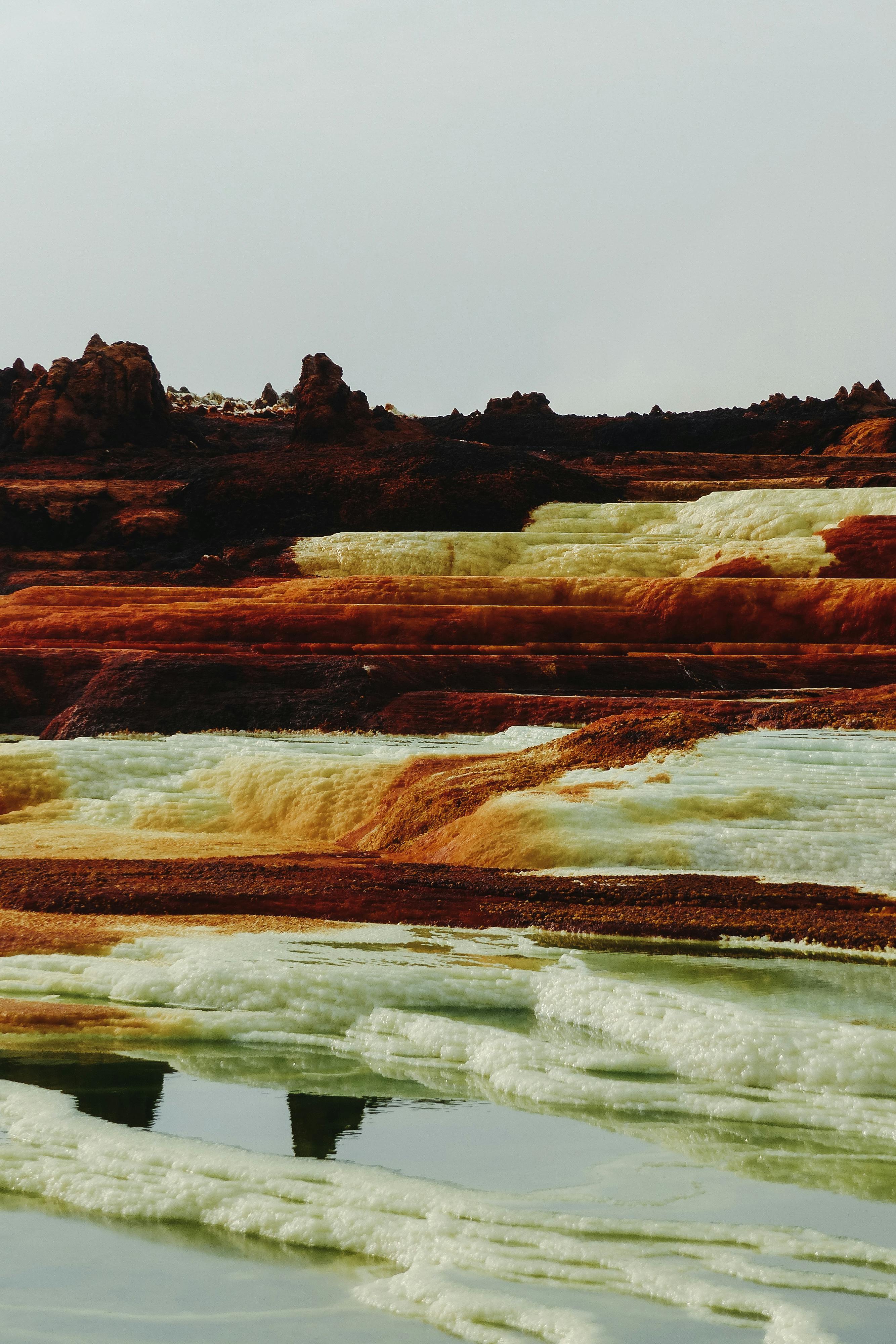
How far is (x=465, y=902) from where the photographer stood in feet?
39.5

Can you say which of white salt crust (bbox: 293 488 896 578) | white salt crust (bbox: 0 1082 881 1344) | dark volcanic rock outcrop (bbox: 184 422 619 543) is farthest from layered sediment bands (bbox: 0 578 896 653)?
white salt crust (bbox: 0 1082 881 1344)

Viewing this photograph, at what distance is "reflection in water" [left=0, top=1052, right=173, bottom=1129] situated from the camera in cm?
731

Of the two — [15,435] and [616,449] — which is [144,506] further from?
[616,449]

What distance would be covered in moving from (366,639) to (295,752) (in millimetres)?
11026

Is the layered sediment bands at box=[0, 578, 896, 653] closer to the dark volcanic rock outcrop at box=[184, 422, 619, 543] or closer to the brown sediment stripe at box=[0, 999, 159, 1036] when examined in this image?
the dark volcanic rock outcrop at box=[184, 422, 619, 543]

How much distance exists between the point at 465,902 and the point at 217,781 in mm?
9034

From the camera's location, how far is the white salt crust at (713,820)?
13164 mm

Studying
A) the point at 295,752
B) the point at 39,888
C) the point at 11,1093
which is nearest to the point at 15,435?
the point at 295,752

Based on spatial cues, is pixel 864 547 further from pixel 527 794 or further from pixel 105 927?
pixel 105 927

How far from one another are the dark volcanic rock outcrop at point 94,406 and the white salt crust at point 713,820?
2068 inches

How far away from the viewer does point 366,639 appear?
31.4 metres

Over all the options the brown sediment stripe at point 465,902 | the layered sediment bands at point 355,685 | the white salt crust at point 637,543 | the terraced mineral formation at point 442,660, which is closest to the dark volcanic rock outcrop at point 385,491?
the terraced mineral formation at point 442,660

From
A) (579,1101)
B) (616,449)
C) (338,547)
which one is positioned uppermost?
(616,449)

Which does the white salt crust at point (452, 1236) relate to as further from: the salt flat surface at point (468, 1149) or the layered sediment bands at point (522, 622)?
the layered sediment bands at point (522, 622)
